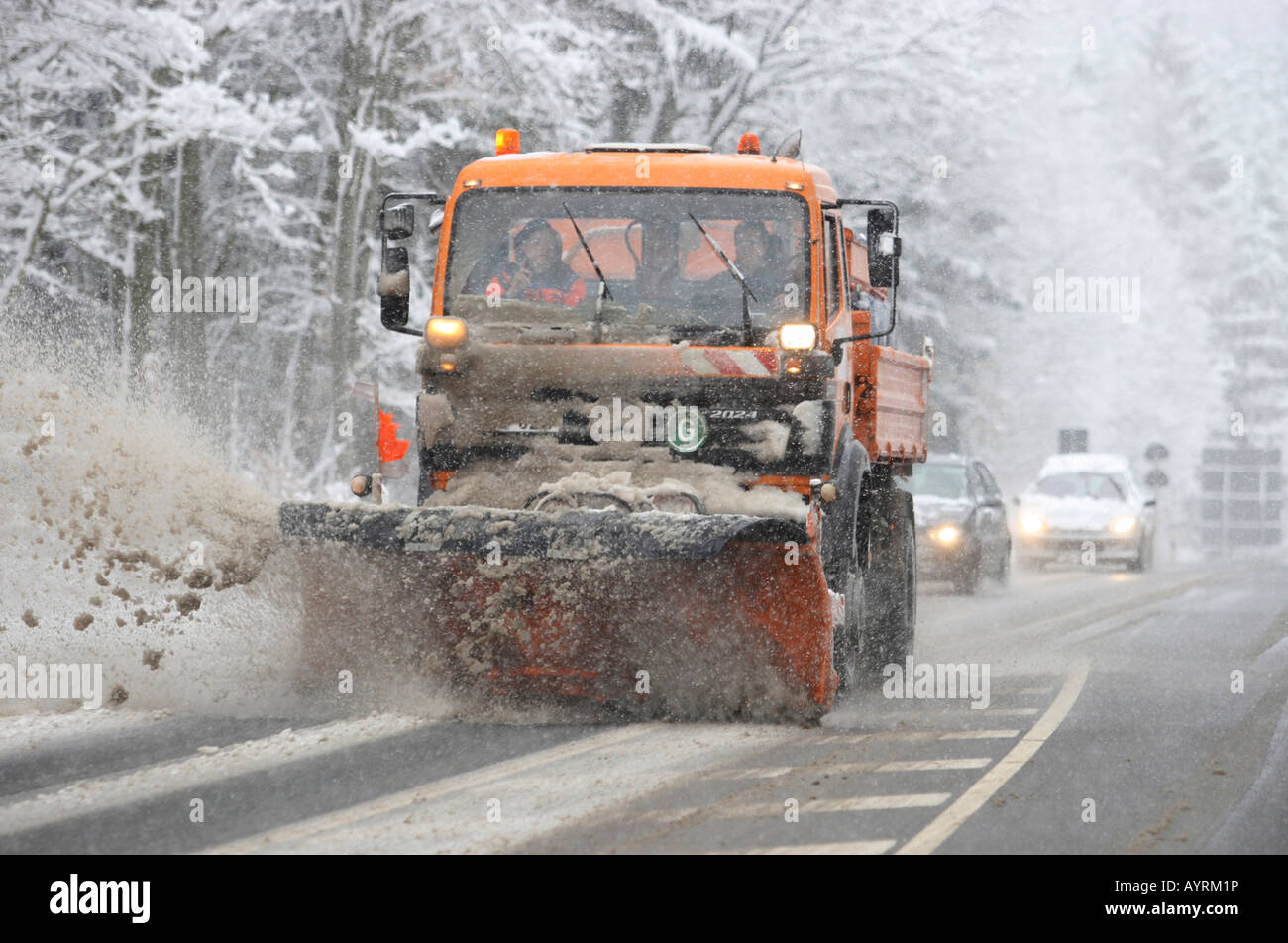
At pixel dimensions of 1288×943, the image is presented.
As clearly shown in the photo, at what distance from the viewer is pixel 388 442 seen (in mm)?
16906

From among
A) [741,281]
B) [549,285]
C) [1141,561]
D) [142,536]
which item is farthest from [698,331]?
[1141,561]

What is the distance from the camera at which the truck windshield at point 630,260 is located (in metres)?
9.05

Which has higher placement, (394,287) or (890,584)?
(394,287)

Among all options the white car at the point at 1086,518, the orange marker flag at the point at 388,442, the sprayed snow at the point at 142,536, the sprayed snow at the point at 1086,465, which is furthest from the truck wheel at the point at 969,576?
the sprayed snow at the point at 142,536

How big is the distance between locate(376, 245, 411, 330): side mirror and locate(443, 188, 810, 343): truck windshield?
0.30 meters

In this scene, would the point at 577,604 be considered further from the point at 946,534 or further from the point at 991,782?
the point at 946,534

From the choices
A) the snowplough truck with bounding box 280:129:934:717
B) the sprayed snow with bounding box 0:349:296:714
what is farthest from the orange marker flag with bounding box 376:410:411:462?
the snowplough truck with bounding box 280:129:934:717

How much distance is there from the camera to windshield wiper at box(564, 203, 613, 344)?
29.5ft

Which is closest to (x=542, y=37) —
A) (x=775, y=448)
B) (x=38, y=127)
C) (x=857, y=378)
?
(x=38, y=127)

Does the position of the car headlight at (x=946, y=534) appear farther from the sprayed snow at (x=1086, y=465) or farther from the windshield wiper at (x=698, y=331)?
the windshield wiper at (x=698, y=331)

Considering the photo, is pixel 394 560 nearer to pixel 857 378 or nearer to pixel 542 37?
pixel 857 378

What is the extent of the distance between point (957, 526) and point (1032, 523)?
738cm

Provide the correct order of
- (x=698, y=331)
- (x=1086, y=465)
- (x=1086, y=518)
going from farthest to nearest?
(x=1086, y=465)
(x=1086, y=518)
(x=698, y=331)

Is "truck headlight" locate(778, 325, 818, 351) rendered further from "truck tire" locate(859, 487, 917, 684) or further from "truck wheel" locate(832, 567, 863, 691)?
"truck tire" locate(859, 487, 917, 684)
